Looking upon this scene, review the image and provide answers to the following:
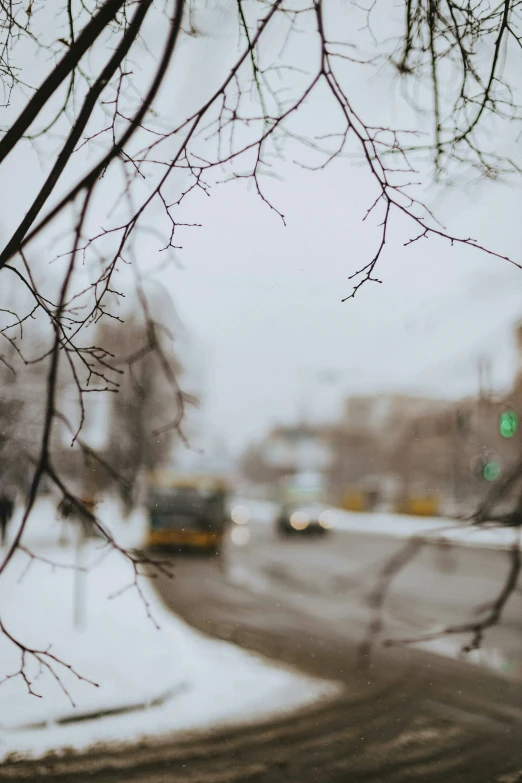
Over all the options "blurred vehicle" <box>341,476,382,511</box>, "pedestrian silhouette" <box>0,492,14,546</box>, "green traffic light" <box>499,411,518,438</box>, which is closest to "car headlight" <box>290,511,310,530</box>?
"blurred vehicle" <box>341,476,382,511</box>

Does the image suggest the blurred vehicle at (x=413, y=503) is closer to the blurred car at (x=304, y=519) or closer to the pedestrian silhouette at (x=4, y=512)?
the blurred car at (x=304, y=519)

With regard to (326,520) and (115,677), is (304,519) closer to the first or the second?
(326,520)

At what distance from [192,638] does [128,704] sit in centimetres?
324

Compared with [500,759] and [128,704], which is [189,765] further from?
[500,759]

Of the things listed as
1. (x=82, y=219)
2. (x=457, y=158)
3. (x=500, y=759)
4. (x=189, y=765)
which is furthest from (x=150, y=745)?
(x=457, y=158)

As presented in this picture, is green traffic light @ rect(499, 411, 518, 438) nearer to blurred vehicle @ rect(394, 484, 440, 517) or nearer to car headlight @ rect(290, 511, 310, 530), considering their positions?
blurred vehicle @ rect(394, 484, 440, 517)

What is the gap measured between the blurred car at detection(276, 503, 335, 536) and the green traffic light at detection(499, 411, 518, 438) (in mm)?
20896

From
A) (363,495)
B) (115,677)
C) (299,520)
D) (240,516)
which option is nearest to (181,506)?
(299,520)

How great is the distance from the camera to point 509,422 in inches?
253

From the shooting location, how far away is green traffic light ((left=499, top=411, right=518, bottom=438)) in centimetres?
638

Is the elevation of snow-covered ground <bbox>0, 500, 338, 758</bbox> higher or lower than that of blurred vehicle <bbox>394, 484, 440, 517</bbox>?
lower

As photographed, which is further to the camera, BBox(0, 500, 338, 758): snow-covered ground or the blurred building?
the blurred building

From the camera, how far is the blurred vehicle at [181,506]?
17.9 m

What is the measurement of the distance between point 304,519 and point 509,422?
2129 centimetres
